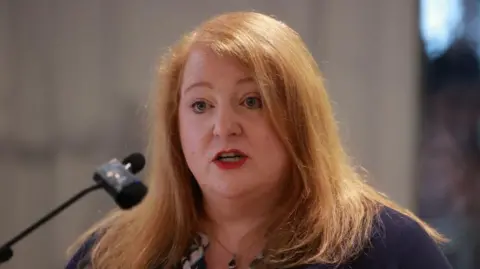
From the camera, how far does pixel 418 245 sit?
105cm

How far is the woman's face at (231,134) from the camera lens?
3.44 feet

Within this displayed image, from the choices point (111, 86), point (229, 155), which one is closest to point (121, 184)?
point (229, 155)

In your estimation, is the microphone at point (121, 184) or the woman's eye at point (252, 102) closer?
the microphone at point (121, 184)

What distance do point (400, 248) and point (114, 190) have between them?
1.39 ft

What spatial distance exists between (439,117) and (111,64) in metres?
0.89

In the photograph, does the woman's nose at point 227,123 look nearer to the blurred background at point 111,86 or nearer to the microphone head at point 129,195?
the microphone head at point 129,195

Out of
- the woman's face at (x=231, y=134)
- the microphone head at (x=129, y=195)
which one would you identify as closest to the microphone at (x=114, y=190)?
the microphone head at (x=129, y=195)

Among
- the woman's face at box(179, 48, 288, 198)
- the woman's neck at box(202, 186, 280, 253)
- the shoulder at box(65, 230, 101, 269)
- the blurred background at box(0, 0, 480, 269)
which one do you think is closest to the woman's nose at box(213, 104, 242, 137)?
the woman's face at box(179, 48, 288, 198)

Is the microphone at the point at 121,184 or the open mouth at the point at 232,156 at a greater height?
the microphone at the point at 121,184

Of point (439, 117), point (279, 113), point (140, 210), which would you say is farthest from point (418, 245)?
point (439, 117)

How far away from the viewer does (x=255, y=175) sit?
1.06 m

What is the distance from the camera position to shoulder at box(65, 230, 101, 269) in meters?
1.21

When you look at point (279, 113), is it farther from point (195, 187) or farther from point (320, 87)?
point (195, 187)

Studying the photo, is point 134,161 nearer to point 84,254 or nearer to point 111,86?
point 84,254
